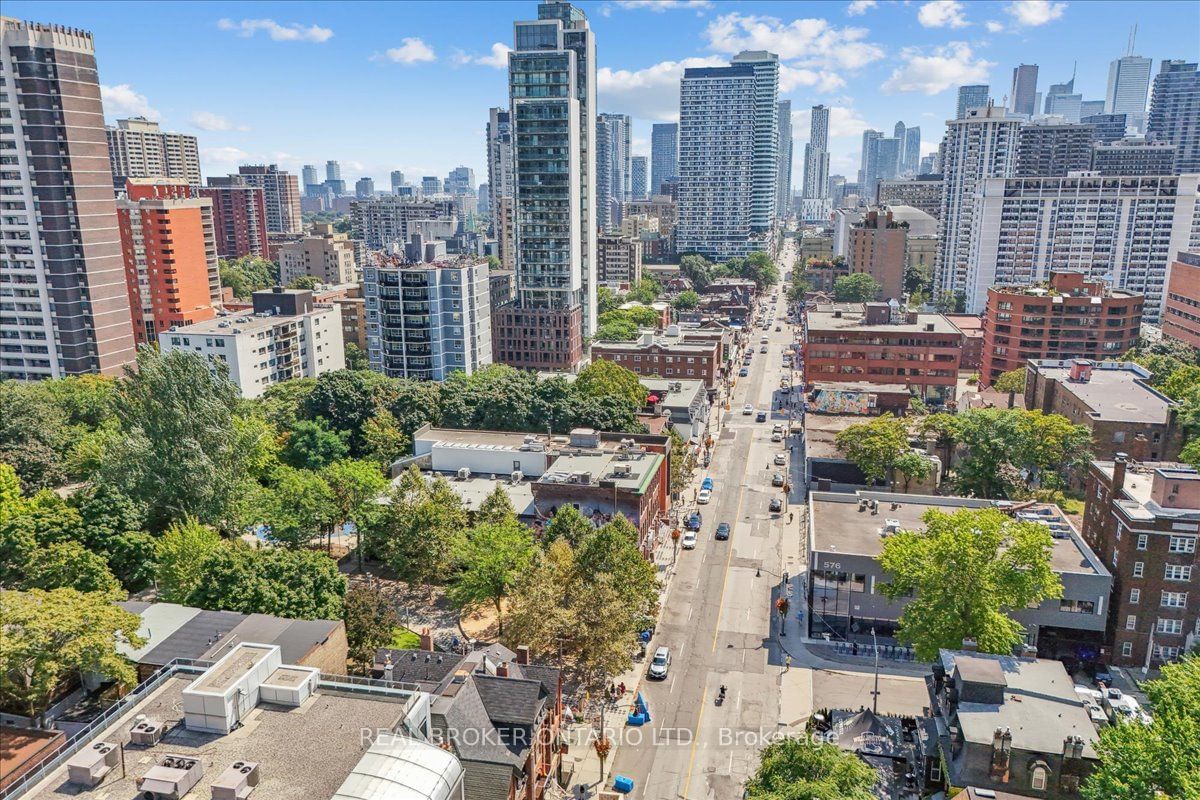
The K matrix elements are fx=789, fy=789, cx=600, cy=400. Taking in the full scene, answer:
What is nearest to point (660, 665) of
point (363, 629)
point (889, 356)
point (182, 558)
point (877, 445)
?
point (363, 629)

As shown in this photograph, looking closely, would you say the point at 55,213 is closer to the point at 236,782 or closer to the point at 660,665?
the point at 660,665

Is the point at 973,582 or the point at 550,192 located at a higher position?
the point at 550,192

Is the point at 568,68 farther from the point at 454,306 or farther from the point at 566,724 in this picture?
the point at 566,724

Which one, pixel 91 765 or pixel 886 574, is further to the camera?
pixel 886 574

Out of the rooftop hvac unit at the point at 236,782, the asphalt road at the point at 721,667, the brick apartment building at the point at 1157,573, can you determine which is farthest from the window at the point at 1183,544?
the rooftop hvac unit at the point at 236,782

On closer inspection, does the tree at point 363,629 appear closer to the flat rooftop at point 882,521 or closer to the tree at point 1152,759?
the flat rooftop at point 882,521

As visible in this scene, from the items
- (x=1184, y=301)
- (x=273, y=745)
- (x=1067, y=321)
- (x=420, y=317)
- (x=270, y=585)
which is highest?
(x=1184, y=301)

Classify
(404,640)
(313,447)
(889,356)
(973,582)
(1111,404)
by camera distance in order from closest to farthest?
(973,582), (404,640), (313,447), (1111,404), (889,356)

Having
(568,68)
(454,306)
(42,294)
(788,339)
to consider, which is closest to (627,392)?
(454,306)
